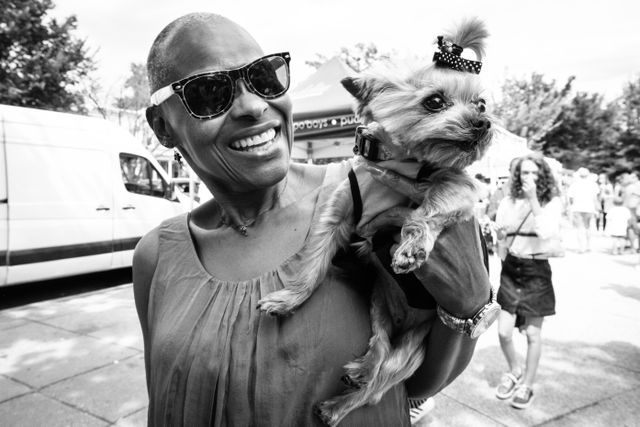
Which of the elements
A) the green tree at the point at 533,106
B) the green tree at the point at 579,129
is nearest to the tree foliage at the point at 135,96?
the green tree at the point at 533,106

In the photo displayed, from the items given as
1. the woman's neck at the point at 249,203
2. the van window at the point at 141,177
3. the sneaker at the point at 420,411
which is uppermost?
the woman's neck at the point at 249,203

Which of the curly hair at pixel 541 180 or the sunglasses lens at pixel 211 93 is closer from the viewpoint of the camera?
the sunglasses lens at pixel 211 93

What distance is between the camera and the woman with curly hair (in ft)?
14.3

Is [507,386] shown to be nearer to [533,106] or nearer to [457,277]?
[457,277]

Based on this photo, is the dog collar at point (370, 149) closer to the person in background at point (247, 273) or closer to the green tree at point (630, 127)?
the person in background at point (247, 273)

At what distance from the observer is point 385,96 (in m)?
1.62

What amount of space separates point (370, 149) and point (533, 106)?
1892 inches

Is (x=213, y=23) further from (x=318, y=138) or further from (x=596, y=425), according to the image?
(x=318, y=138)

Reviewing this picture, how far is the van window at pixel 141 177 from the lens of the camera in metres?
8.75

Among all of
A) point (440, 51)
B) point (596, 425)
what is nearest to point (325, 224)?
point (440, 51)

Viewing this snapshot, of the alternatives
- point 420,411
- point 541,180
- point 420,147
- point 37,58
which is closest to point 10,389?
point 420,411

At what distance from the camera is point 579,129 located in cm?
4769

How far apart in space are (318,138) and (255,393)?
305 inches

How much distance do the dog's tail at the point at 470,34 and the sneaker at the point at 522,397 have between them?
144 inches
